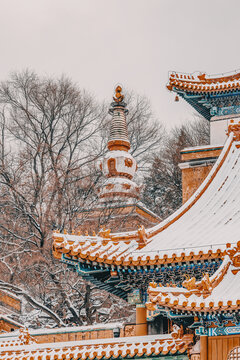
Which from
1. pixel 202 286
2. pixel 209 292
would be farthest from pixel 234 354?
pixel 202 286

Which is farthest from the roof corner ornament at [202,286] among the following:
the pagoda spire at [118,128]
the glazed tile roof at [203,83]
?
the pagoda spire at [118,128]

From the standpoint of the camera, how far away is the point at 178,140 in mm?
34750

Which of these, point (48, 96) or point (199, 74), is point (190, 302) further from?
point (48, 96)

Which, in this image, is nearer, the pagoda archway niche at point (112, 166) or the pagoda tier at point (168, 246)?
the pagoda tier at point (168, 246)

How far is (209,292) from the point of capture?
1233cm

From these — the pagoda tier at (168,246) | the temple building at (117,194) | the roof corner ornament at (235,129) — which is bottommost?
the pagoda tier at (168,246)

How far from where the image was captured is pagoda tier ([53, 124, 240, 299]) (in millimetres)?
13844

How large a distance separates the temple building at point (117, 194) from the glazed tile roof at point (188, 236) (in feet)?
24.7

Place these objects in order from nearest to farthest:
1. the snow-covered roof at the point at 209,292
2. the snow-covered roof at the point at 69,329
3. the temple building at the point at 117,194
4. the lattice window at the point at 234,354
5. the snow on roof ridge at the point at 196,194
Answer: the snow-covered roof at the point at 209,292 < the lattice window at the point at 234,354 < the snow on roof ridge at the point at 196,194 < the snow-covered roof at the point at 69,329 < the temple building at the point at 117,194

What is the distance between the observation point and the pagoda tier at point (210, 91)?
1884 centimetres

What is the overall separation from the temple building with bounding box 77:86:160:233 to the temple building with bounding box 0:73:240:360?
7685mm

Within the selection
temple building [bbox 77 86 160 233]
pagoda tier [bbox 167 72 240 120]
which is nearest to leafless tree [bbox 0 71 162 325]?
temple building [bbox 77 86 160 233]

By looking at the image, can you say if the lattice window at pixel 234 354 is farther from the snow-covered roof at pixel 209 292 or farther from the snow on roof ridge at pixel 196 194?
the snow on roof ridge at pixel 196 194

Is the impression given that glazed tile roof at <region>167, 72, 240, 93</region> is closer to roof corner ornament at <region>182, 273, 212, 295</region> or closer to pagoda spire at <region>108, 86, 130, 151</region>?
roof corner ornament at <region>182, 273, 212, 295</region>
